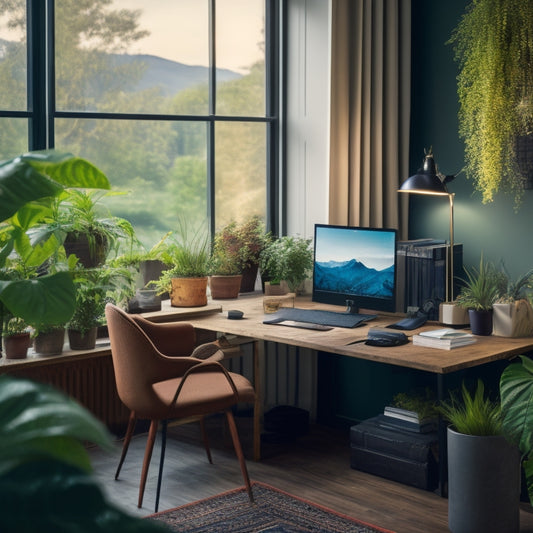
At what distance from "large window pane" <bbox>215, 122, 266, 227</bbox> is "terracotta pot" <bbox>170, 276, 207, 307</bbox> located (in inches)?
23.6

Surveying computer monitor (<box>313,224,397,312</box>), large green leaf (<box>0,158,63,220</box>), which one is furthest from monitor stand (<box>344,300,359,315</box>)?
large green leaf (<box>0,158,63,220</box>)

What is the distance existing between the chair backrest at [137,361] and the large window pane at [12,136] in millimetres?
1081

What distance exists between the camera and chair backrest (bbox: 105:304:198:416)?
3443 millimetres

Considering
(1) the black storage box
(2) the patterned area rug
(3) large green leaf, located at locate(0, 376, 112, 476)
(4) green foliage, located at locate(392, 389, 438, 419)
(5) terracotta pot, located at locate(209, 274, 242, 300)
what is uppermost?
(3) large green leaf, located at locate(0, 376, 112, 476)

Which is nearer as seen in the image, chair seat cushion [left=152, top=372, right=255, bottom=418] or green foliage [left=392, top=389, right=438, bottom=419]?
chair seat cushion [left=152, top=372, right=255, bottom=418]

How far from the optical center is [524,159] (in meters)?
4.18

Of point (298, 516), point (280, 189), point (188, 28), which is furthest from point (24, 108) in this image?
point (298, 516)

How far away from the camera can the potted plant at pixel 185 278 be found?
435 centimetres

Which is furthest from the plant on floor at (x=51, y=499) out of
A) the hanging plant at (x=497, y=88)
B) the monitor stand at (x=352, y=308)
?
the hanging plant at (x=497, y=88)

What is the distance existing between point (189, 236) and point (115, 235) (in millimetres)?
646

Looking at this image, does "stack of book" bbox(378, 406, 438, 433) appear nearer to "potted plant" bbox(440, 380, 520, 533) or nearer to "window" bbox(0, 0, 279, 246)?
"potted plant" bbox(440, 380, 520, 533)

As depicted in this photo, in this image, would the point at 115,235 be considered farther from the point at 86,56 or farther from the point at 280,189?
the point at 280,189

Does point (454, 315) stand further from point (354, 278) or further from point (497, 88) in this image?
point (497, 88)

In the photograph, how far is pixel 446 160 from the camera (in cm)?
459
